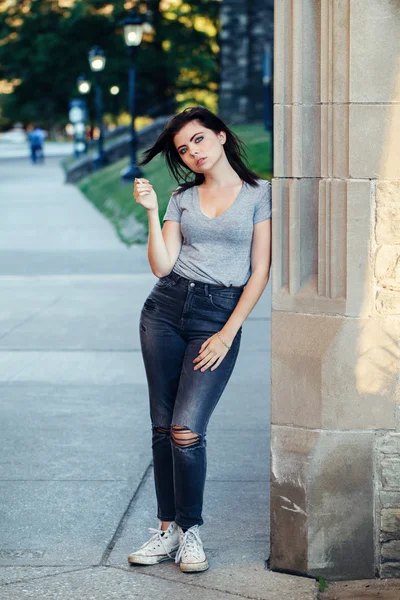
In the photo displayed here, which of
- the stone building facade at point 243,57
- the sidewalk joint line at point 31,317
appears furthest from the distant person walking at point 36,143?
the sidewalk joint line at point 31,317

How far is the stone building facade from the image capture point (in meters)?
39.7

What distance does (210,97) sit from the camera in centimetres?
5962

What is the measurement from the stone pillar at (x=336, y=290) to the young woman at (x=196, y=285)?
0.13 metres

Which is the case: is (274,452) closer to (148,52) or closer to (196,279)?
(196,279)

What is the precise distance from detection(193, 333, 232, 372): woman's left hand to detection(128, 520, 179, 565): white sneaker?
0.78m

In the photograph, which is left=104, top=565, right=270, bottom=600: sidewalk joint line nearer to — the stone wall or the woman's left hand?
the stone wall

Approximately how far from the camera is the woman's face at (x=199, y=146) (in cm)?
449

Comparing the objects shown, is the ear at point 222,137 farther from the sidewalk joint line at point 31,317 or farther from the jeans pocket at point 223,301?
the sidewalk joint line at point 31,317

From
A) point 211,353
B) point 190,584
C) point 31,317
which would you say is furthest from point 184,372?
point 31,317

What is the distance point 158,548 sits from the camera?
184 inches

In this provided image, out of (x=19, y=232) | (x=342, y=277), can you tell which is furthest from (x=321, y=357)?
(x=19, y=232)

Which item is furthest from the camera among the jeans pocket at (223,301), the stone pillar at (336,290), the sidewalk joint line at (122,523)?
the sidewalk joint line at (122,523)

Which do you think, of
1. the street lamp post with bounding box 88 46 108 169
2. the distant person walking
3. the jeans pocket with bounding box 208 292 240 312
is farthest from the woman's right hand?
the distant person walking

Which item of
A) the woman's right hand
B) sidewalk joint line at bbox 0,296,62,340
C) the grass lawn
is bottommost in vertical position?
sidewalk joint line at bbox 0,296,62,340
